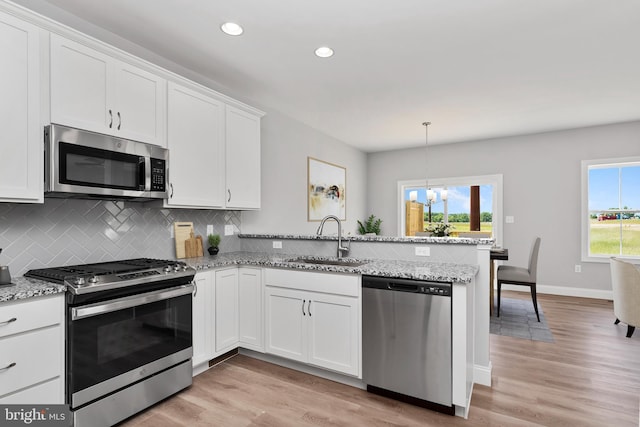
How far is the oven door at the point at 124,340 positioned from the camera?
180 centimetres

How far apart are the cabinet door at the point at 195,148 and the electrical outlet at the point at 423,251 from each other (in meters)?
1.77

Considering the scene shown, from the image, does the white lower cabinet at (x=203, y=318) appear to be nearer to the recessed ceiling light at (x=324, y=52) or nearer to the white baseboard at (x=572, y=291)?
the recessed ceiling light at (x=324, y=52)

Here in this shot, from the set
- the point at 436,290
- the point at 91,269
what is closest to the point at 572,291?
the point at 436,290

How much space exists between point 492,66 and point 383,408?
3076mm

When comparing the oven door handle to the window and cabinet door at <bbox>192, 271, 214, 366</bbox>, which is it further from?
the window

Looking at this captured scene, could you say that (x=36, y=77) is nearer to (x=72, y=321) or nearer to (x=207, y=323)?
(x=72, y=321)

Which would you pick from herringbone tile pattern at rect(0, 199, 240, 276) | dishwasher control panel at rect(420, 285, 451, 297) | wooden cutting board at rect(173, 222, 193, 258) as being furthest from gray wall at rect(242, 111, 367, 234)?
dishwasher control panel at rect(420, 285, 451, 297)

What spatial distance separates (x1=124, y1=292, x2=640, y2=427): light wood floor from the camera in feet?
6.76

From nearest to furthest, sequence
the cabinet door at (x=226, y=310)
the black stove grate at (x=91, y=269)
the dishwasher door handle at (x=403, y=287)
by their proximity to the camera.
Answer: the black stove grate at (x=91, y=269)
the dishwasher door handle at (x=403, y=287)
the cabinet door at (x=226, y=310)

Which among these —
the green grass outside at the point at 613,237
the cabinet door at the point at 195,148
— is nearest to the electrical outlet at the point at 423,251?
the cabinet door at the point at 195,148

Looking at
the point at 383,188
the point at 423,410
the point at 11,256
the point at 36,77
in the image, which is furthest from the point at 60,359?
the point at 383,188

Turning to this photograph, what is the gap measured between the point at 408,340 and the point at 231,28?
255 centimetres

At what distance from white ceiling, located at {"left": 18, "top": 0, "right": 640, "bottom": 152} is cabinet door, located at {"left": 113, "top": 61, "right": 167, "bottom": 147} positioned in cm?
42

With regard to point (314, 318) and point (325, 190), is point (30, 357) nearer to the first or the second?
point (314, 318)
